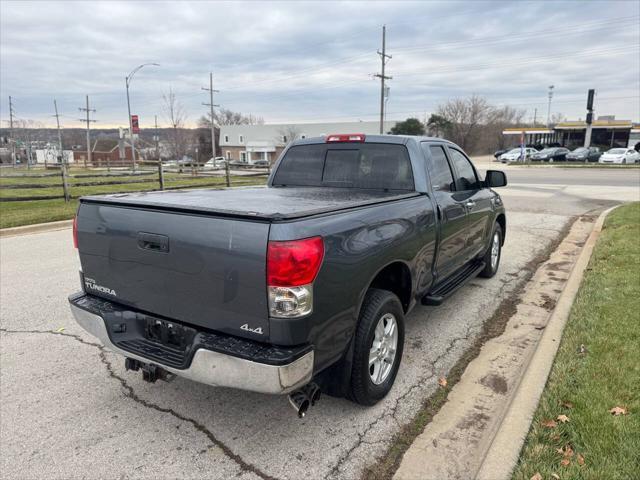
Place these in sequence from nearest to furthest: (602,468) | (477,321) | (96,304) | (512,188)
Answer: (602,468) → (96,304) → (477,321) → (512,188)

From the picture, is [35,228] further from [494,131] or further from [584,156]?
[494,131]

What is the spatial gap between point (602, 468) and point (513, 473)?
1.52ft

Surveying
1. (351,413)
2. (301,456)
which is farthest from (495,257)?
(301,456)

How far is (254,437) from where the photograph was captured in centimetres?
293

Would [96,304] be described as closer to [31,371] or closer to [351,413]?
[31,371]

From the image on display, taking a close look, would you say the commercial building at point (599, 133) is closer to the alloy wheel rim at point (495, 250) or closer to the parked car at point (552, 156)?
the parked car at point (552, 156)

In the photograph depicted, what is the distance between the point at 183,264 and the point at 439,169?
2907 millimetres

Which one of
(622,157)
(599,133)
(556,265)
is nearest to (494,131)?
(599,133)

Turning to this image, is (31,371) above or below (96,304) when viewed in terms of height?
below

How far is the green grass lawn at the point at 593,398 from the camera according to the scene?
250 centimetres

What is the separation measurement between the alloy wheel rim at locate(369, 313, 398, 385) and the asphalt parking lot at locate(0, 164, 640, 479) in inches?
9.1

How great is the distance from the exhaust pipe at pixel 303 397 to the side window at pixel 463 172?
9.90 ft

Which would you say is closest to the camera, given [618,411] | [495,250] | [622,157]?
[618,411]

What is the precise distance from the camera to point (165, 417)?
3129mm
